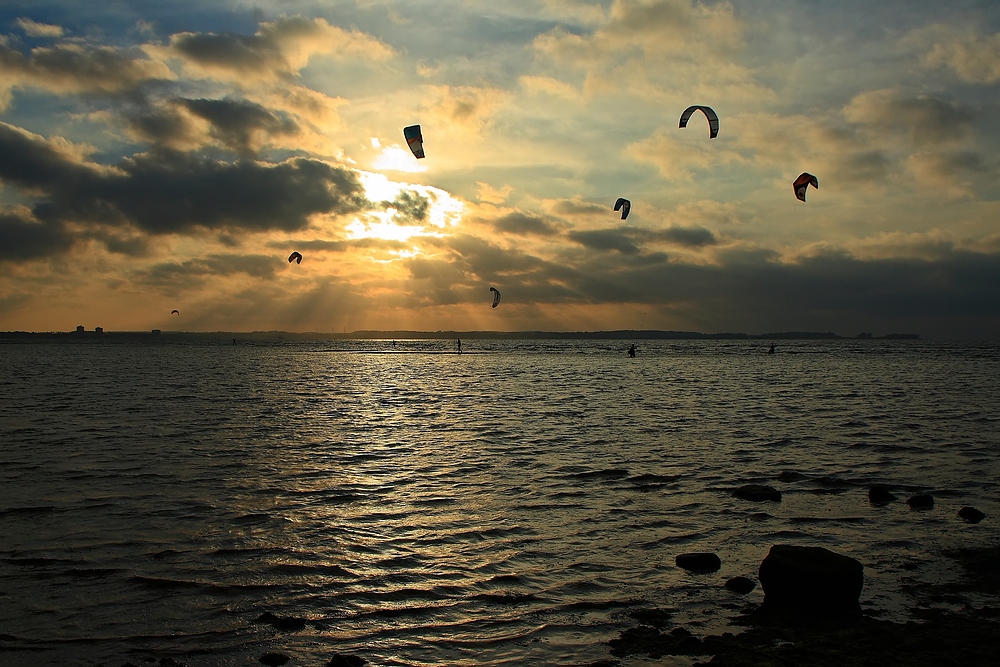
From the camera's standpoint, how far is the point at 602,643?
941 centimetres

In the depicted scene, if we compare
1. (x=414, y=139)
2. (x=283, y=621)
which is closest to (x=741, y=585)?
(x=283, y=621)

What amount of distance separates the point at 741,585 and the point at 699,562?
119 centimetres

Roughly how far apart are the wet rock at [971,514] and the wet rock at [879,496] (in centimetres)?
174

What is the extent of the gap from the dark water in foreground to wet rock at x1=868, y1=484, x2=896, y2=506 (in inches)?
17.1

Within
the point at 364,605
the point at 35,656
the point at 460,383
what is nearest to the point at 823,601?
the point at 364,605

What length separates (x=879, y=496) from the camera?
17.9 m

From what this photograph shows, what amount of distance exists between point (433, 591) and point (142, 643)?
14.0 feet

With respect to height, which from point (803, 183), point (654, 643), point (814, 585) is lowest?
point (654, 643)

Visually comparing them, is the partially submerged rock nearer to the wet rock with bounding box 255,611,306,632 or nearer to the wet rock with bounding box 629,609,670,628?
the wet rock with bounding box 255,611,306,632

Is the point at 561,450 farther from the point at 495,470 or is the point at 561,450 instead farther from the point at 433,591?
the point at 433,591

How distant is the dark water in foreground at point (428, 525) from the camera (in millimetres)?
9977

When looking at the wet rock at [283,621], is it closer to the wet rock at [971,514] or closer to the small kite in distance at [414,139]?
the wet rock at [971,514]

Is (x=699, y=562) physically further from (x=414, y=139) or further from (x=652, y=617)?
(x=414, y=139)

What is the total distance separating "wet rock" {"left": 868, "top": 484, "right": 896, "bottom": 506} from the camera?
17766 mm
